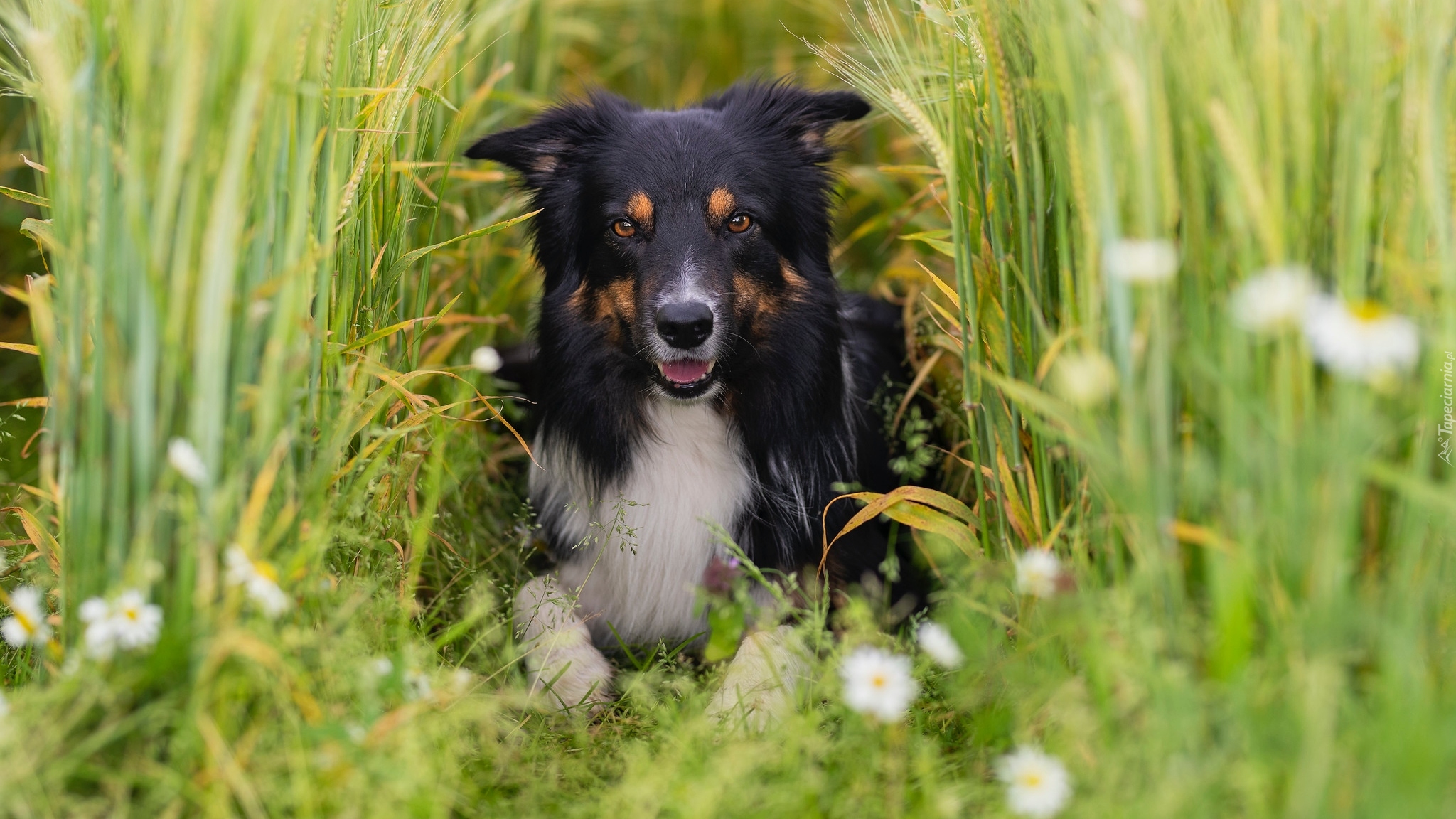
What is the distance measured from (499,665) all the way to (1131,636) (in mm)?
1615

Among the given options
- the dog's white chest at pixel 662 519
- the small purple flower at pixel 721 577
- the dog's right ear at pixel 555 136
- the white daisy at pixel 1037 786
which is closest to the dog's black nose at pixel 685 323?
the dog's white chest at pixel 662 519

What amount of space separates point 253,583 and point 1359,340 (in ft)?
5.61

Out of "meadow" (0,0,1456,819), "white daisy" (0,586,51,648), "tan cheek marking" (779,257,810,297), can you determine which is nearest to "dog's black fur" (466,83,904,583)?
"tan cheek marking" (779,257,810,297)

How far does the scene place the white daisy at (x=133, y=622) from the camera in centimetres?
178

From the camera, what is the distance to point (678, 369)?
2994 mm

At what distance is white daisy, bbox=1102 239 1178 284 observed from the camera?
1.62 metres

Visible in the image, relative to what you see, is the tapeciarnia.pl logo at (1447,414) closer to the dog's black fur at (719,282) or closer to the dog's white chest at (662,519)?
the dog's black fur at (719,282)

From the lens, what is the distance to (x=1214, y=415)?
5.89ft

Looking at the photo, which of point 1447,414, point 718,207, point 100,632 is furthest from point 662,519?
point 1447,414

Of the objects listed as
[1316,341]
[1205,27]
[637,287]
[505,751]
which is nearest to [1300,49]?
[1205,27]

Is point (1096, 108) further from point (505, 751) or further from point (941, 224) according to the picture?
point (941, 224)

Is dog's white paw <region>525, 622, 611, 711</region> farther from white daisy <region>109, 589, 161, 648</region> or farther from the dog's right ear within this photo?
the dog's right ear

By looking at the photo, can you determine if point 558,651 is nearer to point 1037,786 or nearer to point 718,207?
point 718,207

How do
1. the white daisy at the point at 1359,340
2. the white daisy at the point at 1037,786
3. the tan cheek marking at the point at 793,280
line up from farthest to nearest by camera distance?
the tan cheek marking at the point at 793,280 < the white daisy at the point at 1037,786 < the white daisy at the point at 1359,340
